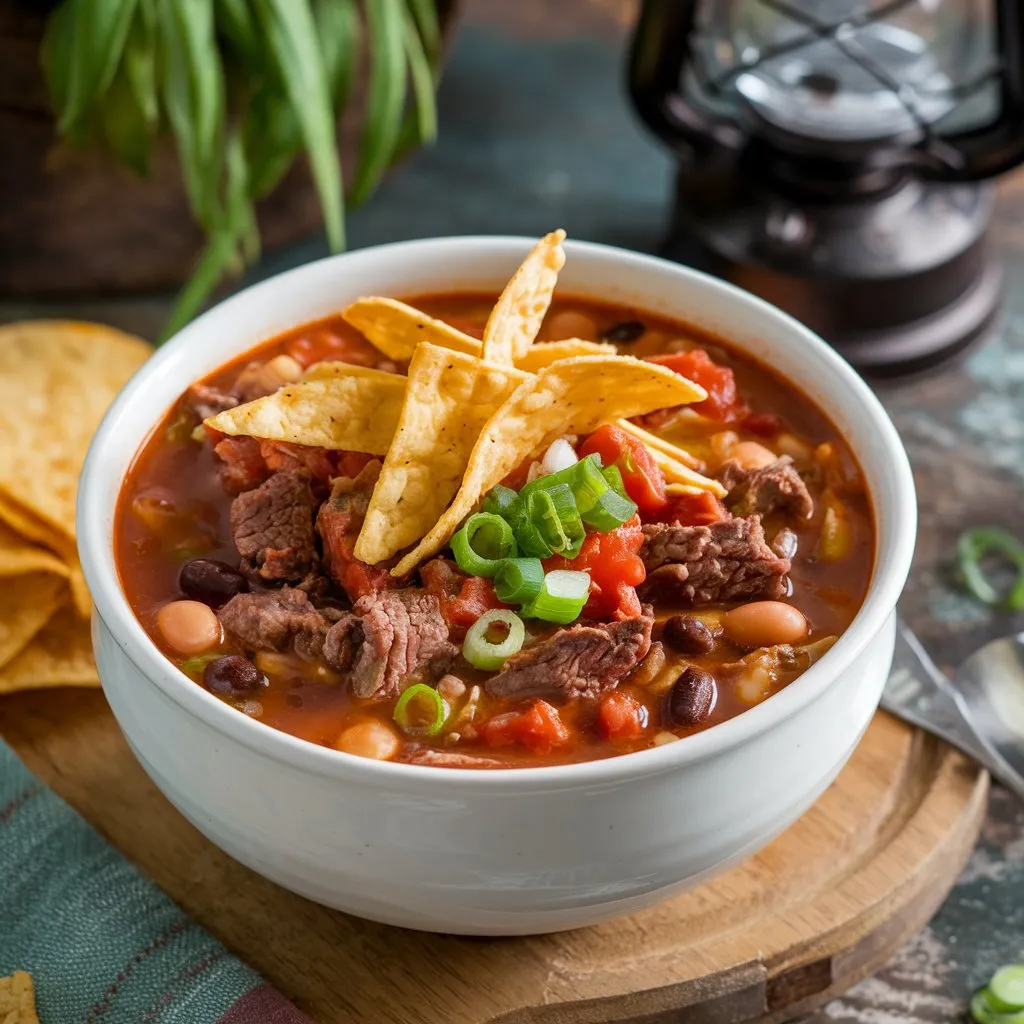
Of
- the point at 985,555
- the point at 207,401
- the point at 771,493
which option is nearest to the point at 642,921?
the point at 771,493

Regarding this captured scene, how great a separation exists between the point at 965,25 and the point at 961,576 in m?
2.07

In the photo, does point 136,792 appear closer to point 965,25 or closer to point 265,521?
point 265,521

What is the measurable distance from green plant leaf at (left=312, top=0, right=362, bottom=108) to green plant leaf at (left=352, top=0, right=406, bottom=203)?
7 centimetres

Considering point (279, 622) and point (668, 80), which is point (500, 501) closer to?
point (279, 622)

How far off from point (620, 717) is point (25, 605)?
1.64m

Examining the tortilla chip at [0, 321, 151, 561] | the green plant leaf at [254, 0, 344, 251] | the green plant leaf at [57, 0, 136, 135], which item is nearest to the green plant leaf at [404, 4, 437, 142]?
the green plant leaf at [254, 0, 344, 251]

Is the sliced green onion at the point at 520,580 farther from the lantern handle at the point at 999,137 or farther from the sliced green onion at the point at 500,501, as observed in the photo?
the lantern handle at the point at 999,137

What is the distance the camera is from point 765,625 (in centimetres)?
296

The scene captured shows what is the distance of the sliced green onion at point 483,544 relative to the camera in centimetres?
296

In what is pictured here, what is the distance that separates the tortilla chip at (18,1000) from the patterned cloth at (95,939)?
0.10 ft

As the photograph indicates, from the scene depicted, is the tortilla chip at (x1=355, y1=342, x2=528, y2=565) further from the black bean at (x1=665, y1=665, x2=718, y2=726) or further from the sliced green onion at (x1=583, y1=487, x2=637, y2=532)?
the black bean at (x1=665, y1=665, x2=718, y2=726)

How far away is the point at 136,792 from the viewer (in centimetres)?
346

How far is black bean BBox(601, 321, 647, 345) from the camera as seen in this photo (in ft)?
11.9

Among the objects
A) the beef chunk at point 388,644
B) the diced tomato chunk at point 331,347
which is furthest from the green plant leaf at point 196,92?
the beef chunk at point 388,644
